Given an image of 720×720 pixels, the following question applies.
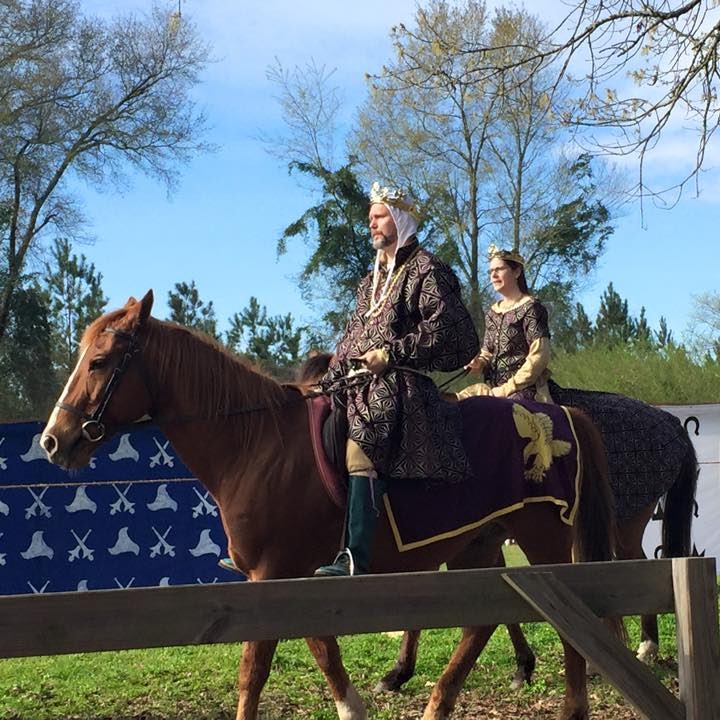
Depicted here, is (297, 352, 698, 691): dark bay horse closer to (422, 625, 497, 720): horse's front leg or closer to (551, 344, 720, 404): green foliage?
(422, 625, 497, 720): horse's front leg

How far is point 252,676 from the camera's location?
4188 millimetres

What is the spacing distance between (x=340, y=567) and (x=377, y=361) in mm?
951

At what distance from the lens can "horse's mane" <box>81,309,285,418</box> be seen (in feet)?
14.9

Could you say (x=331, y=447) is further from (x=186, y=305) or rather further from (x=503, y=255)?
(x=186, y=305)

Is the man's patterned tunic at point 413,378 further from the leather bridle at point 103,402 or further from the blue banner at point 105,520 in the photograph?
the blue banner at point 105,520

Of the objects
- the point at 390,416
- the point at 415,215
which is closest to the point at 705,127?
the point at 415,215

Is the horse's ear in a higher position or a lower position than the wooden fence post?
higher

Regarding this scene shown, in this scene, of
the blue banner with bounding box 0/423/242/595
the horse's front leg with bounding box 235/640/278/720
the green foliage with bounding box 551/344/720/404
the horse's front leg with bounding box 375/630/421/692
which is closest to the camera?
the horse's front leg with bounding box 235/640/278/720

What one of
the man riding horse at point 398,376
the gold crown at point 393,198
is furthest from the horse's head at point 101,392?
the gold crown at point 393,198

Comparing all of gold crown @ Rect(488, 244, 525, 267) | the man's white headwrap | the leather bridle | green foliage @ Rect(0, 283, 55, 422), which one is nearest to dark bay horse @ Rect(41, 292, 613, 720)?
the leather bridle

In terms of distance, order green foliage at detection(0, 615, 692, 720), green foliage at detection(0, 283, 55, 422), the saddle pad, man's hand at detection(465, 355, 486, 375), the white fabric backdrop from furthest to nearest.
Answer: green foliage at detection(0, 283, 55, 422) → the white fabric backdrop → man's hand at detection(465, 355, 486, 375) → green foliage at detection(0, 615, 692, 720) → the saddle pad

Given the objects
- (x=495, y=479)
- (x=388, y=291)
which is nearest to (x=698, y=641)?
(x=495, y=479)

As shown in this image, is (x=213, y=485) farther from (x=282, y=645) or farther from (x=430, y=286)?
(x=282, y=645)

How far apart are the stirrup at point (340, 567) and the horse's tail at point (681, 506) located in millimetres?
3260
